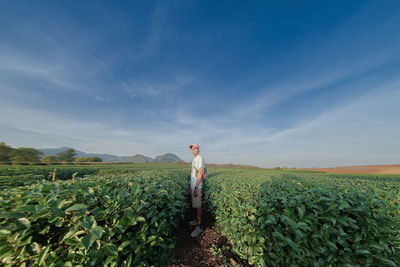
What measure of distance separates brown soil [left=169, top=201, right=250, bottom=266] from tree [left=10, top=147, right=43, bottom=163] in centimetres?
2137

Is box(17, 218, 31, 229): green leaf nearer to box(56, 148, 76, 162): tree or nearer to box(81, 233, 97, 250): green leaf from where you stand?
box(81, 233, 97, 250): green leaf

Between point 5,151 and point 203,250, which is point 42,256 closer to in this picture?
point 203,250

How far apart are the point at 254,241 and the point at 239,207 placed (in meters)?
0.49

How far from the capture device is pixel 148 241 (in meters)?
1.60

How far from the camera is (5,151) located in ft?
46.9

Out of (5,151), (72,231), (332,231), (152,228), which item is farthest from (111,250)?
(5,151)

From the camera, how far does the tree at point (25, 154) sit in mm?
14760

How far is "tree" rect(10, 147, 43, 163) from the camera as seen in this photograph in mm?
14760

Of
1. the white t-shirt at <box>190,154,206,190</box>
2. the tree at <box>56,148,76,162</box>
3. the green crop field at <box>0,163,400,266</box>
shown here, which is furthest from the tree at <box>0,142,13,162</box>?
the white t-shirt at <box>190,154,206,190</box>

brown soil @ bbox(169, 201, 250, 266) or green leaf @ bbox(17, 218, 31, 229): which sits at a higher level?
green leaf @ bbox(17, 218, 31, 229)

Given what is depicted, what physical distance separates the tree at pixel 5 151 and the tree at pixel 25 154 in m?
0.30

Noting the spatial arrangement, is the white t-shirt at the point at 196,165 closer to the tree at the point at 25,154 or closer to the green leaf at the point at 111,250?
the green leaf at the point at 111,250

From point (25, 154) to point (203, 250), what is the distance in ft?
81.1

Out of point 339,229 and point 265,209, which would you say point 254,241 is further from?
point 339,229
